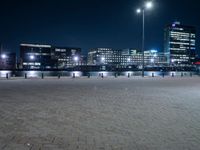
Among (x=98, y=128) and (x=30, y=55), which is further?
(x=30, y=55)

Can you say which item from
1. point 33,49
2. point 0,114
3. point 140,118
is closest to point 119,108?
point 140,118

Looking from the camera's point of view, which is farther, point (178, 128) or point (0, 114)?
point (0, 114)

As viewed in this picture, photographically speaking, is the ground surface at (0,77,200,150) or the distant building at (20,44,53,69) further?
the distant building at (20,44,53,69)

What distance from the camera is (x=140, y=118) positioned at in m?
9.51

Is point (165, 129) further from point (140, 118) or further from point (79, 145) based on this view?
point (79, 145)

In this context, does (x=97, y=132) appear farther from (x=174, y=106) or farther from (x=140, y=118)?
(x=174, y=106)

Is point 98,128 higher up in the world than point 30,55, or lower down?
lower down

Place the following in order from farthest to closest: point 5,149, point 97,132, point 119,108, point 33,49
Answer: point 33,49
point 119,108
point 97,132
point 5,149

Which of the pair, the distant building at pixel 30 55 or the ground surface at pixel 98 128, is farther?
the distant building at pixel 30 55

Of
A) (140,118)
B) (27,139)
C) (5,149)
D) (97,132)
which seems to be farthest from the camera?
(140,118)

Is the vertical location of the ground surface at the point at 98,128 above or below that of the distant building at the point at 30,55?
below

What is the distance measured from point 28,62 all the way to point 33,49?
32.5 ft

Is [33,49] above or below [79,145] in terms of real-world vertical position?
above

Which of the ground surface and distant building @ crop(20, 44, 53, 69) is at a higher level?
distant building @ crop(20, 44, 53, 69)
